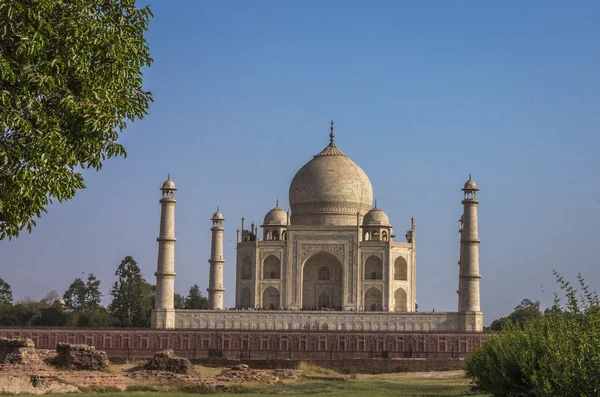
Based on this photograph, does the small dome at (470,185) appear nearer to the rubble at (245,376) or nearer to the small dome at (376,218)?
the small dome at (376,218)

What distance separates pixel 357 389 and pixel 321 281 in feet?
81.3

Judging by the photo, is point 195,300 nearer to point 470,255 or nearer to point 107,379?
point 470,255

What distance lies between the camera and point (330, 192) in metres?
54.8

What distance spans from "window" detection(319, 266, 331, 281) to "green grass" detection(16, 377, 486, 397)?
19.8 meters

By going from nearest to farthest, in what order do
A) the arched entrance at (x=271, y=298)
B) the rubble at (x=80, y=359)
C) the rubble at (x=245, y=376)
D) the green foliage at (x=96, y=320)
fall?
the rubble at (x=245, y=376)
the rubble at (x=80, y=359)
the arched entrance at (x=271, y=298)
the green foliage at (x=96, y=320)

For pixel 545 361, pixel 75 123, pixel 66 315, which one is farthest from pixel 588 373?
pixel 66 315

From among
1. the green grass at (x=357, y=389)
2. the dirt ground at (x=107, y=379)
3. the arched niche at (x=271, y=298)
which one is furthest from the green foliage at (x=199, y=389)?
the arched niche at (x=271, y=298)

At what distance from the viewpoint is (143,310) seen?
2388 inches

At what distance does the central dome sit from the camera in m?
54.7

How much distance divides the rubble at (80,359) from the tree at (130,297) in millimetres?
29005

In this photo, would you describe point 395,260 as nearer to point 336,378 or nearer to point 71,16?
point 336,378

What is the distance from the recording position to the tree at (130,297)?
6151cm

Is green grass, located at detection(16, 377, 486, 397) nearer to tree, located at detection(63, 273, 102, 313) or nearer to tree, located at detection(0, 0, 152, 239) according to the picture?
tree, located at detection(0, 0, 152, 239)

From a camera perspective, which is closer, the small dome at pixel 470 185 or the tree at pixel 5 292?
the small dome at pixel 470 185
